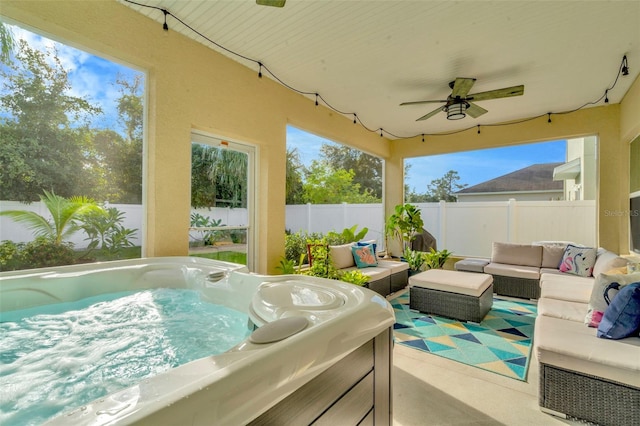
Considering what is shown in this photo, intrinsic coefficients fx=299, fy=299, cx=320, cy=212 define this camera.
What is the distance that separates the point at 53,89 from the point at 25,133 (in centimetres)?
43

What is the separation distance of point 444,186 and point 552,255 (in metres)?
3.84

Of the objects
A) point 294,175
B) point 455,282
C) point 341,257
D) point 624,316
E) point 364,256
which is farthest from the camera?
point 294,175

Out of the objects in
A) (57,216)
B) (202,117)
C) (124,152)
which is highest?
(202,117)

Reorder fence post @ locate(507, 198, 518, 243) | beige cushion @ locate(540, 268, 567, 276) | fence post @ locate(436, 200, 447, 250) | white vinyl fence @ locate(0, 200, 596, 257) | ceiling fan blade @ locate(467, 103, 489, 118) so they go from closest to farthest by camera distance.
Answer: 1. ceiling fan blade @ locate(467, 103, 489, 118)
2. beige cushion @ locate(540, 268, 567, 276)
3. white vinyl fence @ locate(0, 200, 596, 257)
4. fence post @ locate(507, 198, 518, 243)
5. fence post @ locate(436, 200, 447, 250)

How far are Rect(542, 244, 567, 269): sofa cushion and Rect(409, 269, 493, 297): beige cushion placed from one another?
5.07ft

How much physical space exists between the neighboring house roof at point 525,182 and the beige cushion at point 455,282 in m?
6.01

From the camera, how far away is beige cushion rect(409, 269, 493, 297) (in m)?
3.21

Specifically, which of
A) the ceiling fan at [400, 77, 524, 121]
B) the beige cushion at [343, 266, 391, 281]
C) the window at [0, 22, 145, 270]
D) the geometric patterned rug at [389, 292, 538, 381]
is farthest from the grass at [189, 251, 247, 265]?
the ceiling fan at [400, 77, 524, 121]

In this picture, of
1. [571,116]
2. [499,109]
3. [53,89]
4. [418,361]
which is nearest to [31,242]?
[53,89]

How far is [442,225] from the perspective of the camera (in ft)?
20.9

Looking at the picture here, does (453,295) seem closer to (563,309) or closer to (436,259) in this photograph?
(563,309)

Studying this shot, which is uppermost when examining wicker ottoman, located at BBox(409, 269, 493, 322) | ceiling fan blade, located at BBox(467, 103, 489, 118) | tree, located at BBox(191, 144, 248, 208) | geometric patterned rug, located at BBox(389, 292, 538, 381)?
ceiling fan blade, located at BBox(467, 103, 489, 118)

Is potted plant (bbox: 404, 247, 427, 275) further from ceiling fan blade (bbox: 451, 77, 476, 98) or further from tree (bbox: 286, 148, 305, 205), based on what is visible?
ceiling fan blade (bbox: 451, 77, 476, 98)

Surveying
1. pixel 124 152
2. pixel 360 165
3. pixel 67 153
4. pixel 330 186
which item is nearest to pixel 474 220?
pixel 330 186
